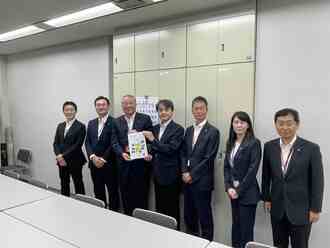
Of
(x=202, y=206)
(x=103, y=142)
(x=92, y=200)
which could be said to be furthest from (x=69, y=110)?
(x=202, y=206)

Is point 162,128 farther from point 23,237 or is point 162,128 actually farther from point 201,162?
point 23,237

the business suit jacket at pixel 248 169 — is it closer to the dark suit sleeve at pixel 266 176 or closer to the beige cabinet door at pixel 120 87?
the dark suit sleeve at pixel 266 176

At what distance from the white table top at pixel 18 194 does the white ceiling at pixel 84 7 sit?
197cm

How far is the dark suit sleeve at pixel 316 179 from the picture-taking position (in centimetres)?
214

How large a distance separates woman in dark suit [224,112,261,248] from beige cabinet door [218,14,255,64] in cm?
72

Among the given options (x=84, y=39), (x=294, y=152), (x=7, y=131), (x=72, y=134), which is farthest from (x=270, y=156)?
(x=7, y=131)

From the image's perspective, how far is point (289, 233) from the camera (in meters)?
2.31

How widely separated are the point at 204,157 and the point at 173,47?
148 cm

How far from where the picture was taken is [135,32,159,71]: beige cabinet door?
3557 millimetres

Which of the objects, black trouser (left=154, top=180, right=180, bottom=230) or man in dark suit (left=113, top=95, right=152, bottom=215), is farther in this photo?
man in dark suit (left=113, top=95, right=152, bottom=215)

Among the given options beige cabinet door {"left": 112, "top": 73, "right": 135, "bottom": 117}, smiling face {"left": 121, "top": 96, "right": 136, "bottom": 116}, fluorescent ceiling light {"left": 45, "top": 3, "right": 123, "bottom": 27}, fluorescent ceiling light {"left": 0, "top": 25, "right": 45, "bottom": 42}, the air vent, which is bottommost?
smiling face {"left": 121, "top": 96, "right": 136, "bottom": 116}

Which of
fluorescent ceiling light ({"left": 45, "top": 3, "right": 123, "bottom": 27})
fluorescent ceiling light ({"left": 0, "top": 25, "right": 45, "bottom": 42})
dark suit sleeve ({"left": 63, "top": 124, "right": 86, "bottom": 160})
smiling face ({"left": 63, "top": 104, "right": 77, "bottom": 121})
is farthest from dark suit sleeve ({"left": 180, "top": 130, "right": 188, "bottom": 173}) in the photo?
fluorescent ceiling light ({"left": 0, "top": 25, "right": 45, "bottom": 42})

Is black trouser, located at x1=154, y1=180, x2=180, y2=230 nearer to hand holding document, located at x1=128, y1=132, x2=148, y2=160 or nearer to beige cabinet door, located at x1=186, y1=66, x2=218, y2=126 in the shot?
hand holding document, located at x1=128, y1=132, x2=148, y2=160

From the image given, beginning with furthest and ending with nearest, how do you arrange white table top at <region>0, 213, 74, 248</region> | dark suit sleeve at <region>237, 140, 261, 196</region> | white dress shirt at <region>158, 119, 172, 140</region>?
white dress shirt at <region>158, 119, 172, 140</region>
dark suit sleeve at <region>237, 140, 261, 196</region>
white table top at <region>0, 213, 74, 248</region>
